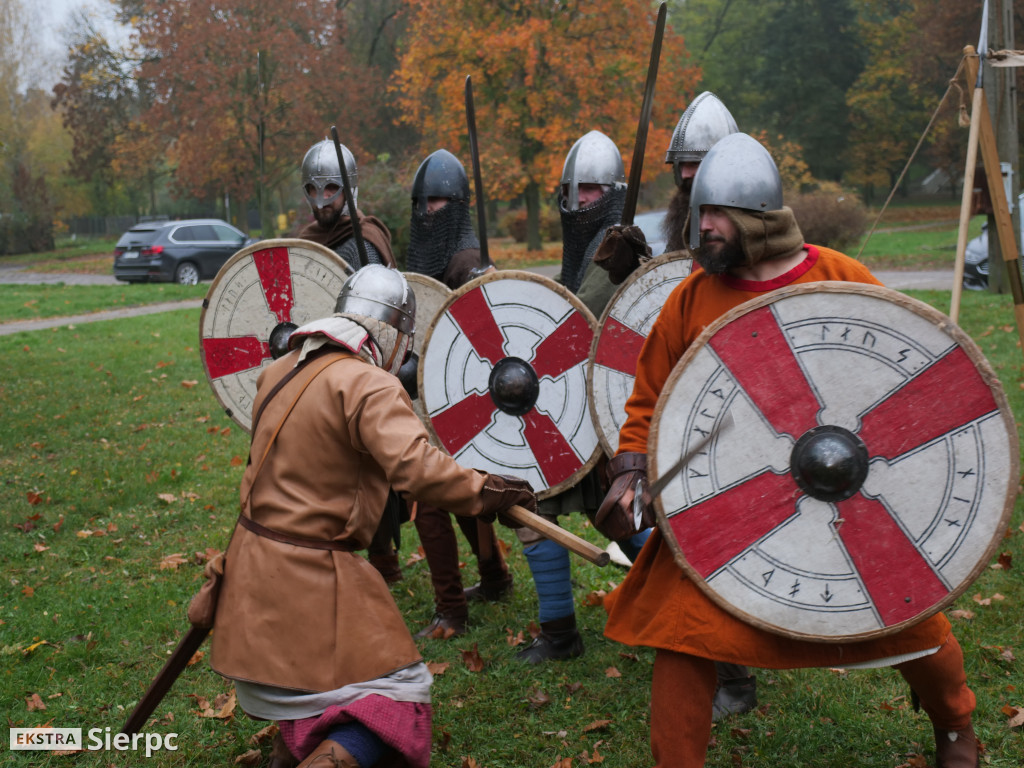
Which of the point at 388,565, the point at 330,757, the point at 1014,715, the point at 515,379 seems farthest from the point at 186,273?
the point at 1014,715

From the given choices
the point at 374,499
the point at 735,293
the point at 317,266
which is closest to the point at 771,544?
the point at 735,293

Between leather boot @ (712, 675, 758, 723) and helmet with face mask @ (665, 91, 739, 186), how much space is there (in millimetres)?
1782

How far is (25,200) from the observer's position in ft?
109

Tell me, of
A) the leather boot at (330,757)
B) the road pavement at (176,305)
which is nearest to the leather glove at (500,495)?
the leather boot at (330,757)

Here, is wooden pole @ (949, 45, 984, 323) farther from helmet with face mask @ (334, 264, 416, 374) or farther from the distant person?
helmet with face mask @ (334, 264, 416, 374)

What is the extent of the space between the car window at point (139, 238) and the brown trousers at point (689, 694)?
1874cm

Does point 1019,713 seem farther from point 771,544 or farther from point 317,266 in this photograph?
point 317,266

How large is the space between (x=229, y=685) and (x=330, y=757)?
149cm

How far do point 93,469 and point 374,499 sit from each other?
4575 mm

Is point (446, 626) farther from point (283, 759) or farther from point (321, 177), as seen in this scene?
point (321, 177)

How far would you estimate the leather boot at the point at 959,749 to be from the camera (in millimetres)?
2643

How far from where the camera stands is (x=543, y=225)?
25047 millimetres

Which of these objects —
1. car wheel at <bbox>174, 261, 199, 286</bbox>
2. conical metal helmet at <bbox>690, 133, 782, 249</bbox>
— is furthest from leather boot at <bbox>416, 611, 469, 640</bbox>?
car wheel at <bbox>174, 261, 199, 286</bbox>

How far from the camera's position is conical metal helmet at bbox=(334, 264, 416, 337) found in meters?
2.84
